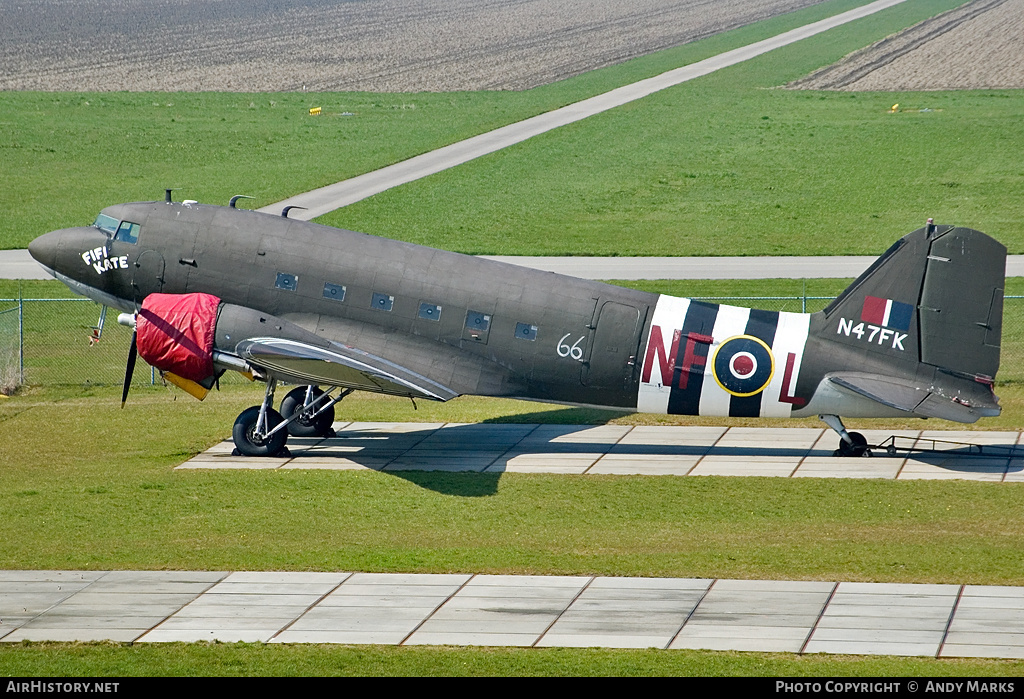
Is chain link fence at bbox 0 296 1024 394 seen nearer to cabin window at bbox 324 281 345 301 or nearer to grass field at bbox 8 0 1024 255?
cabin window at bbox 324 281 345 301

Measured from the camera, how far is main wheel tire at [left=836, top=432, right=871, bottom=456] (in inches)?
1200

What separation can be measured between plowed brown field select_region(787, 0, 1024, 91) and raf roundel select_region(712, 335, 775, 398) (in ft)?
243

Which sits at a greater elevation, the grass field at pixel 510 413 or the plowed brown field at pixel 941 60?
the plowed brown field at pixel 941 60

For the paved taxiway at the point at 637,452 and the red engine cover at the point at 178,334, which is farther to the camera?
the paved taxiway at the point at 637,452

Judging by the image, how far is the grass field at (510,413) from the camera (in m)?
22.9

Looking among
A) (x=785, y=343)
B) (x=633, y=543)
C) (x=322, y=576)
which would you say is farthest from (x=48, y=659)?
(x=785, y=343)

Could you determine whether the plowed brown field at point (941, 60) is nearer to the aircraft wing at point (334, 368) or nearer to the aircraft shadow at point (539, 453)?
the aircraft shadow at point (539, 453)

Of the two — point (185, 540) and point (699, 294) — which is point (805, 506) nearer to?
point (185, 540)

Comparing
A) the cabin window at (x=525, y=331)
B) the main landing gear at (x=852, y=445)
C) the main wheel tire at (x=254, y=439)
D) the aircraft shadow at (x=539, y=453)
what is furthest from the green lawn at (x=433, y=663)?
the main landing gear at (x=852, y=445)

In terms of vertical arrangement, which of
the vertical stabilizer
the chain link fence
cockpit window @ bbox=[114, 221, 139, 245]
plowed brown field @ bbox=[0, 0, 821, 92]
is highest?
plowed brown field @ bbox=[0, 0, 821, 92]

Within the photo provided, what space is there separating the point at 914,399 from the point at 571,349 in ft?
25.2

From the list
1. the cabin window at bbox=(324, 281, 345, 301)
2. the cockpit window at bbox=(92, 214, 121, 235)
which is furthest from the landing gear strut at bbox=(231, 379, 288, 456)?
the cockpit window at bbox=(92, 214, 121, 235)

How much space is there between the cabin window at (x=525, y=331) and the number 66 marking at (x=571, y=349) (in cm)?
64

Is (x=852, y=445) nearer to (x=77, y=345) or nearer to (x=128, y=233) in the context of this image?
(x=128, y=233)
